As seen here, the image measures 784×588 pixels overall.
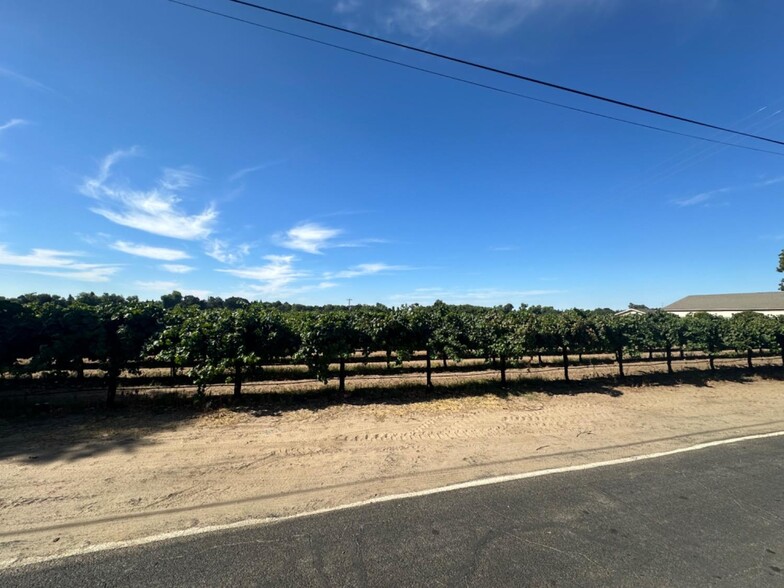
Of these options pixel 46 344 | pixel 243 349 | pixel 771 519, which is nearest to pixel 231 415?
pixel 243 349

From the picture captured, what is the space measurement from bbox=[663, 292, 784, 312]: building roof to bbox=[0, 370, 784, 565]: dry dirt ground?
58.7 meters

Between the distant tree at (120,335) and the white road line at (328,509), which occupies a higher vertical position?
the distant tree at (120,335)

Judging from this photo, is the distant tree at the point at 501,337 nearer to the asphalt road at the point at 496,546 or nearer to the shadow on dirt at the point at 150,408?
the shadow on dirt at the point at 150,408

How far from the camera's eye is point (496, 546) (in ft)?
11.9

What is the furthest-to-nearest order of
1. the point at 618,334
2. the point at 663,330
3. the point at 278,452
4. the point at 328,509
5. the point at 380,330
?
the point at 663,330, the point at 618,334, the point at 380,330, the point at 278,452, the point at 328,509

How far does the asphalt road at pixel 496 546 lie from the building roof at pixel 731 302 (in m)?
64.5

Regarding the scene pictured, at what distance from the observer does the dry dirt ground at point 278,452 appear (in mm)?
4258

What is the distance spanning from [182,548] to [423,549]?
2.46 m

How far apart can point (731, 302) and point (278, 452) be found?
76.9 meters

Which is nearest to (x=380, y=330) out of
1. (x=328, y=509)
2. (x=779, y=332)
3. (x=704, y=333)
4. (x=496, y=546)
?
(x=328, y=509)

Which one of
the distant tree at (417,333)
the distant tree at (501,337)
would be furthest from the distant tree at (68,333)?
the distant tree at (501,337)

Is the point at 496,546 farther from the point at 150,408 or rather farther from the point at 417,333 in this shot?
the point at 150,408

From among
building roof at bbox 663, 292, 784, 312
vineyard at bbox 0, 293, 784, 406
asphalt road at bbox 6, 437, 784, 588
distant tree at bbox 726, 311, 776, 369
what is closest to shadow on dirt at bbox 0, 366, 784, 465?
vineyard at bbox 0, 293, 784, 406

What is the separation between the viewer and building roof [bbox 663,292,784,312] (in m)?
51.1
